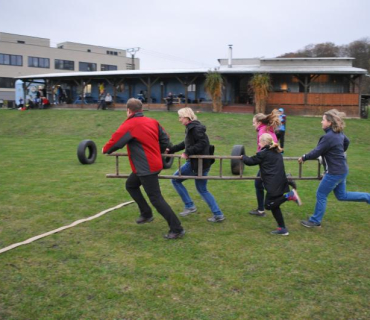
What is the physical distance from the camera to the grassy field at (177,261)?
3.47 metres

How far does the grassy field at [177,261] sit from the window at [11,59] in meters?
59.9

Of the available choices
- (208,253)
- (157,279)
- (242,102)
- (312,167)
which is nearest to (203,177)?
(208,253)

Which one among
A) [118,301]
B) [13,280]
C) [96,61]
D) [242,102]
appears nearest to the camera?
[118,301]

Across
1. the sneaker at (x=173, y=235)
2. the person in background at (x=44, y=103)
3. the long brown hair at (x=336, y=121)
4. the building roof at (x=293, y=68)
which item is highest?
the building roof at (x=293, y=68)

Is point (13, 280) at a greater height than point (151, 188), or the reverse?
point (151, 188)

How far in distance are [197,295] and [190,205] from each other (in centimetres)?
276

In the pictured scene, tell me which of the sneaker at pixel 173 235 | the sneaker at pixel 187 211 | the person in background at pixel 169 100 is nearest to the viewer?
the sneaker at pixel 173 235

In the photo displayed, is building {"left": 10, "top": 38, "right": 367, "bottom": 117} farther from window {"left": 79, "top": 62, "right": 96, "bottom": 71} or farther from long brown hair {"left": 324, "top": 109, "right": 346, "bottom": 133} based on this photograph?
window {"left": 79, "top": 62, "right": 96, "bottom": 71}

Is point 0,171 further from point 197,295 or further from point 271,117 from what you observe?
point 197,295

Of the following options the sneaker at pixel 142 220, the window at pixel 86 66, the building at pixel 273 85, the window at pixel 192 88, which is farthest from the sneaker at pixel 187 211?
the window at pixel 86 66

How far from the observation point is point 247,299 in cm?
360

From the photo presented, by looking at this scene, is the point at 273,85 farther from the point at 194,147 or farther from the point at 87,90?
the point at 194,147

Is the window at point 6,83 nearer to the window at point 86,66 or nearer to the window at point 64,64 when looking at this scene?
the window at point 64,64

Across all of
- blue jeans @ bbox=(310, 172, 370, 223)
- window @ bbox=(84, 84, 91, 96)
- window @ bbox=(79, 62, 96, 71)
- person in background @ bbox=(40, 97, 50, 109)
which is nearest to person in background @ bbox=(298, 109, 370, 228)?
blue jeans @ bbox=(310, 172, 370, 223)
